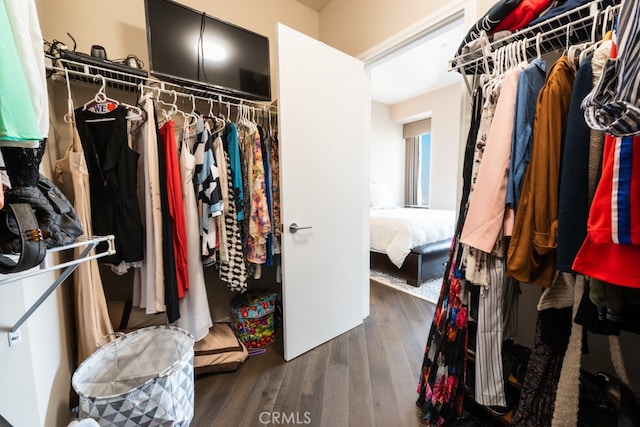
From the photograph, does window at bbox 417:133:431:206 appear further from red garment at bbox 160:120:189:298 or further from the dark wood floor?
red garment at bbox 160:120:189:298

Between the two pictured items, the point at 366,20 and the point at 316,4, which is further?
the point at 316,4

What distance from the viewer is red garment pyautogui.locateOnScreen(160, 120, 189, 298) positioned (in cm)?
135

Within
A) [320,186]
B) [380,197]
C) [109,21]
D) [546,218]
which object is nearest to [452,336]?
[546,218]

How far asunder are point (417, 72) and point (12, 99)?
4.66 meters

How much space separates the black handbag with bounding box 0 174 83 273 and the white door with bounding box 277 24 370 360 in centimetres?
107

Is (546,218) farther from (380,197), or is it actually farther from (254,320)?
(380,197)

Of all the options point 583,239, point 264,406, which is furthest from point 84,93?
point 583,239

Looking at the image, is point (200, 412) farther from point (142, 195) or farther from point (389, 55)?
point (389, 55)

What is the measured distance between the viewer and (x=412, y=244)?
108 inches

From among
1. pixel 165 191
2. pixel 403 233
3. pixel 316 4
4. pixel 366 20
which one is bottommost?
pixel 403 233

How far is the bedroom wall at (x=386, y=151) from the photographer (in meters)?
5.58

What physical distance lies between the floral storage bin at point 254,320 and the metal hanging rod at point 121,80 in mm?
1375

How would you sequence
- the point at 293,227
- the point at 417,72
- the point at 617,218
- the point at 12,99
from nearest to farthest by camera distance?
the point at 12,99 → the point at 617,218 → the point at 293,227 → the point at 417,72

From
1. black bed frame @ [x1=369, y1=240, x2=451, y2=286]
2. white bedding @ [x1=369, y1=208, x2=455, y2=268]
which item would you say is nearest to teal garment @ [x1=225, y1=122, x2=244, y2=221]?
white bedding @ [x1=369, y1=208, x2=455, y2=268]
